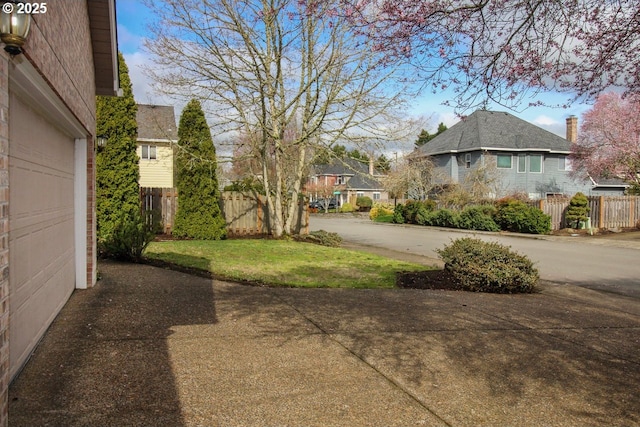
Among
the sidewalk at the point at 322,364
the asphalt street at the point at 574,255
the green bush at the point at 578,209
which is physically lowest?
the asphalt street at the point at 574,255

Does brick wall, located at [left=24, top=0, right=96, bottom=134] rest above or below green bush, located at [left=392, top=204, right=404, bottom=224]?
above

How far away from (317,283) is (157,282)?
2841mm

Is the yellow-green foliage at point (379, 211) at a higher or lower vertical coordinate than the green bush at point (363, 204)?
lower

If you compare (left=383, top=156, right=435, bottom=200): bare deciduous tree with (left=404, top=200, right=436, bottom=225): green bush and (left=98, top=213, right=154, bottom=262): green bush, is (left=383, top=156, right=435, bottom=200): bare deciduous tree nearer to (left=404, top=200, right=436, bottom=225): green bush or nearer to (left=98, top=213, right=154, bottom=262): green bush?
(left=404, top=200, right=436, bottom=225): green bush

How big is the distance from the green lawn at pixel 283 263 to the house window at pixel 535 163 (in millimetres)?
27785

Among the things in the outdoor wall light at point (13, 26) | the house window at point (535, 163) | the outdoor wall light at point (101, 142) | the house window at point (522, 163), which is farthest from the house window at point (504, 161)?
the outdoor wall light at point (13, 26)

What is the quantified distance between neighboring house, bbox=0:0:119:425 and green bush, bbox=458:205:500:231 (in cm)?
2265

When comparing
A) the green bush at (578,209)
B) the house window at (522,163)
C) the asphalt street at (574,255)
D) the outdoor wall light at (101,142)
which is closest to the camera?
the asphalt street at (574,255)

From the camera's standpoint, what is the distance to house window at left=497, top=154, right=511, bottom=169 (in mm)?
38281

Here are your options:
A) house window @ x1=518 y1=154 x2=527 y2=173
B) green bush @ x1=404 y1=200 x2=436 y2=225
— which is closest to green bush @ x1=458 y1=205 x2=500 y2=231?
green bush @ x1=404 y1=200 x2=436 y2=225

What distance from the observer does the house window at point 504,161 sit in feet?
126

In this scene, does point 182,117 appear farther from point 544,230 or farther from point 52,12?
point 544,230

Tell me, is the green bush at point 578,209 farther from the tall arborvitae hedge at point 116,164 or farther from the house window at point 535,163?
the tall arborvitae hedge at point 116,164

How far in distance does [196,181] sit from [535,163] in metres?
29.5
